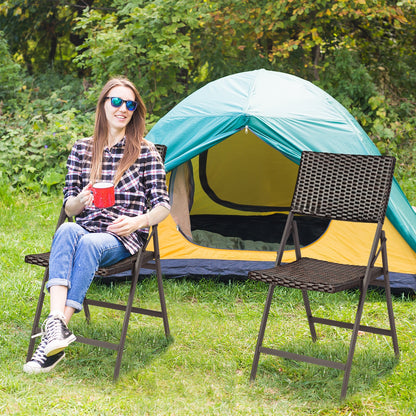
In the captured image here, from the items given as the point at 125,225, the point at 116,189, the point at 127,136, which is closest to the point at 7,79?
the point at 127,136

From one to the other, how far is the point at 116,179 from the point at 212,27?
608cm

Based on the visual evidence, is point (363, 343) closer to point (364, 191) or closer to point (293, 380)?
point (293, 380)

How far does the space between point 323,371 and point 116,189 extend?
1442 mm

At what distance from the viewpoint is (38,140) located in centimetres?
767

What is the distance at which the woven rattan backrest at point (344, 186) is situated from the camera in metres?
3.32

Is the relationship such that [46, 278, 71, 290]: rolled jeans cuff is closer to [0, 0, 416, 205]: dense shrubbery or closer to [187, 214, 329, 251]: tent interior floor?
[187, 214, 329, 251]: tent interior floor

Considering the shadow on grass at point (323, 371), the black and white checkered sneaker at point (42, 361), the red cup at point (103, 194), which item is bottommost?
the shadow on grass at point (323, 371)

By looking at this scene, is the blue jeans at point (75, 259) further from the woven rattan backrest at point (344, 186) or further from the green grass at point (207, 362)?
the woven rattan backrest at point (344, 186)

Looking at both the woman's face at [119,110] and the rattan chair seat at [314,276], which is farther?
the woman's face at [119,110]

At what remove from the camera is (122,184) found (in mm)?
3461

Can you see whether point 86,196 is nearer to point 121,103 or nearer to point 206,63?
point 121,103

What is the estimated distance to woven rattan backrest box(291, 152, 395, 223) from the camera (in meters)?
3.32

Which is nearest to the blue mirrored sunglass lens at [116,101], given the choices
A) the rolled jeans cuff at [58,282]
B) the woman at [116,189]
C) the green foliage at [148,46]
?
the woman at [116,189]

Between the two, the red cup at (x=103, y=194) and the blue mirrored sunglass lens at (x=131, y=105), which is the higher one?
the blue mirrored sunglass lens at (x=131, y=105)
